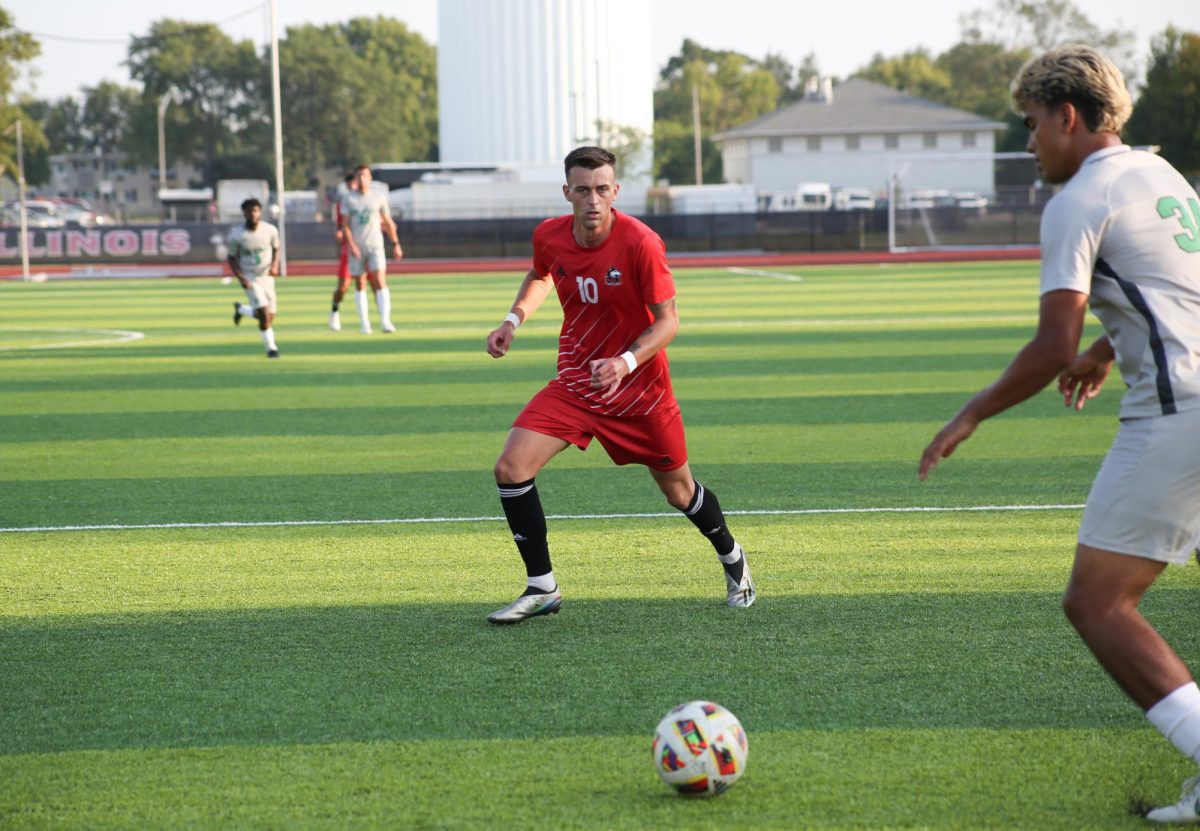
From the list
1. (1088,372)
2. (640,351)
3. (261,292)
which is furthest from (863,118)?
(1088,372)

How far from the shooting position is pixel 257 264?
1762 cm

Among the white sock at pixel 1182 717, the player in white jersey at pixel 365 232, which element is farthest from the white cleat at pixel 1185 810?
the player in white jersey at pixel 365 232

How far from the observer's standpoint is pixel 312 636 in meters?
5.85

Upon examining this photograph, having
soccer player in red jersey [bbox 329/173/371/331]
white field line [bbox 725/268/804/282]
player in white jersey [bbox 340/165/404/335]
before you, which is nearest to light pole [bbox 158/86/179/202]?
white field line [bbox 725/268/804/282]

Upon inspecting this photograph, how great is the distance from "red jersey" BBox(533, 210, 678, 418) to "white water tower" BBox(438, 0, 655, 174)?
6846 centimetres

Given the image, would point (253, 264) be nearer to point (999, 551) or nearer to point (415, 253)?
point (999, 551)

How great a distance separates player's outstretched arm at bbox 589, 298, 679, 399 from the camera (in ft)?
17.9

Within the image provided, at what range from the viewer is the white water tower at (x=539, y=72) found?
245 ft

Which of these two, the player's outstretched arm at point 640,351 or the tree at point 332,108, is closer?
the player's outstretched arm at point 640,351

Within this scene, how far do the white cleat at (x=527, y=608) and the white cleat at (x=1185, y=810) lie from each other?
9.13 ft

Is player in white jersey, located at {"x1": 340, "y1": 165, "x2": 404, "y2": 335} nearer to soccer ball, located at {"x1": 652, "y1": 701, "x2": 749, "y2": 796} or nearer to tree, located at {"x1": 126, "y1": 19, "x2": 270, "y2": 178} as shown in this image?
soccer ball, located at {"x1": 652, "y1": 701, "x2": 749, "y2": 796}

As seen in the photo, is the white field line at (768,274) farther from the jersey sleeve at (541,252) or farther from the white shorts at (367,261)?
the jersey sleeve at (541,252)

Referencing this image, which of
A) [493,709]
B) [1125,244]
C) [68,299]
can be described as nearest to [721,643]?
[493,709]

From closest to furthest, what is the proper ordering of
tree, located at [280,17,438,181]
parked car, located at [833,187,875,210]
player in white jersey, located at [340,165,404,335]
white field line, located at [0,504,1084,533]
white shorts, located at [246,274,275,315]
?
white field line, located at [0,504,1084,533], white shorts, located at [246,274,275,315], player in white jersey, located at [340,165,404,335], parked car, located at [833,187,875,210], tree, located at [280,17,438,181]
